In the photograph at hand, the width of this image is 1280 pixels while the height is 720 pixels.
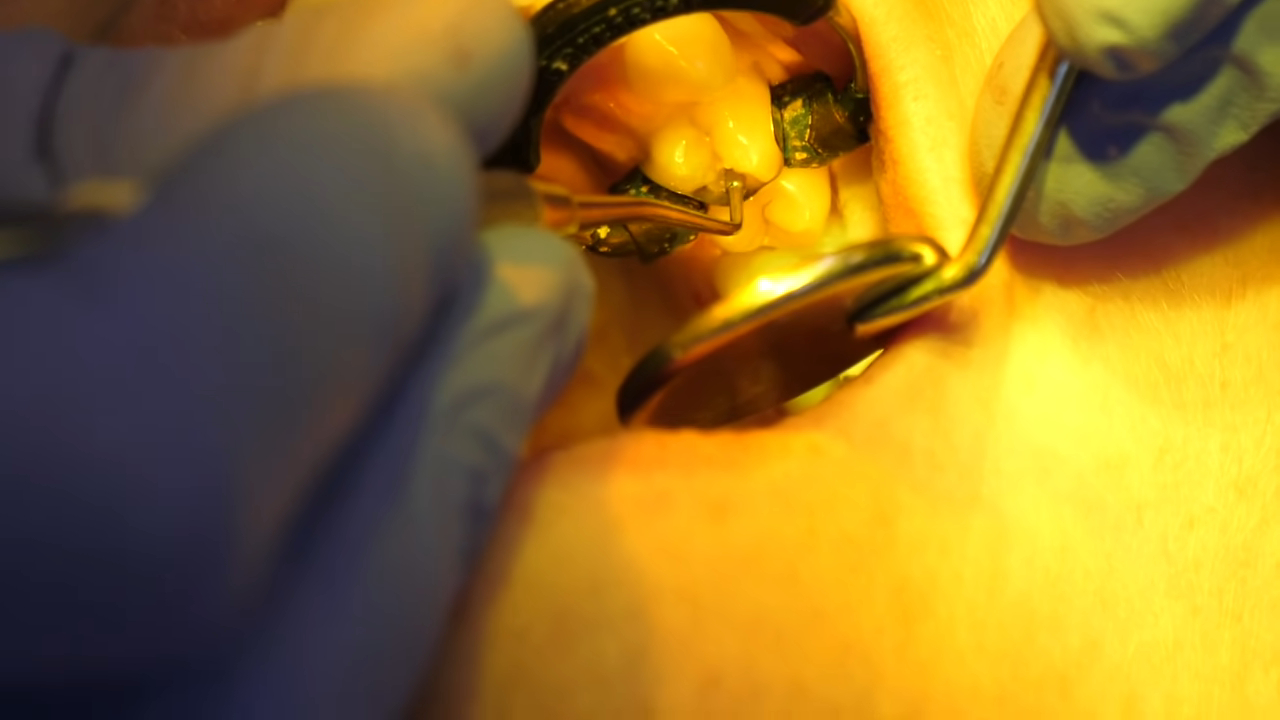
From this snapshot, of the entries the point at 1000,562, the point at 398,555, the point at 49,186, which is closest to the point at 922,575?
the point at 1000,562

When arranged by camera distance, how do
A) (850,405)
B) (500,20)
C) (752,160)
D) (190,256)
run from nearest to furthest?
(190,256), (500,20), (850,405), (752,160)

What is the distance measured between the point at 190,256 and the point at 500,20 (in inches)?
9.7

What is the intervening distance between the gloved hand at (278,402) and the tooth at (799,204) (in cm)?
34

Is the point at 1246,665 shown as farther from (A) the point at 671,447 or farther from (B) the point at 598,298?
(B) the point at 598,298

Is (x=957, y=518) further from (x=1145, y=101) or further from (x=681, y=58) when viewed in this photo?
(x=681, y=58)

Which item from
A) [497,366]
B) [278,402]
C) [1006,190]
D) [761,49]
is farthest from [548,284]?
[761,49]

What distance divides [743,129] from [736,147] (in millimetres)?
16

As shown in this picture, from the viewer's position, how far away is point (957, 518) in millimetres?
639

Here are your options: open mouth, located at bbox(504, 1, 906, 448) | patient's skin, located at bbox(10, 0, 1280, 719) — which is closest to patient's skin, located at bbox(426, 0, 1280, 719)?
patient's skin, located at bbox(10, 0, 1280, 719)

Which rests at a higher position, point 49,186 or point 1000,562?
point 49,186

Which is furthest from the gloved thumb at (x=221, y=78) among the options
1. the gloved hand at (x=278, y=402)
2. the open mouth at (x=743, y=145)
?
the open mouth at (x=743, y=145)

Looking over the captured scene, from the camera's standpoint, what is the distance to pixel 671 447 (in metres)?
0.63

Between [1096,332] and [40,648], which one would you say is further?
[1096,332]

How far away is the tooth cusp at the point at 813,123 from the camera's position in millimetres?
798
